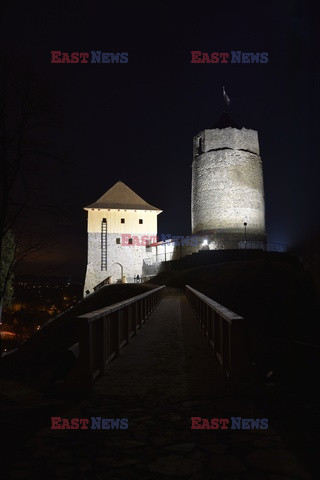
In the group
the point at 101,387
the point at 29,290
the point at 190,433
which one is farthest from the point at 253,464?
the point at 29,290

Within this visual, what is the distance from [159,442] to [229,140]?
3970cm

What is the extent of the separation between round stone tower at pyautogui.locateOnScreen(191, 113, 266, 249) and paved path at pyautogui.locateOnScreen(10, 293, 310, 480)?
33.3m

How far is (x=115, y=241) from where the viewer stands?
42969mm

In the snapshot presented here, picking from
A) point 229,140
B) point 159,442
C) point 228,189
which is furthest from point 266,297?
point 229,140

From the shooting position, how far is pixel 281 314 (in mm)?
20438

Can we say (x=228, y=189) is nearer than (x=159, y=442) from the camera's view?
No

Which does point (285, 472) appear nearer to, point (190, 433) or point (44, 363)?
point (190, 433)

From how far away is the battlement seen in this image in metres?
40.0

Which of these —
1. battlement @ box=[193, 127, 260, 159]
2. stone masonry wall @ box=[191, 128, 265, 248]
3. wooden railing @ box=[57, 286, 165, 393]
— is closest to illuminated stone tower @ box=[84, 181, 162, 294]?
stone masonry wall @ box=[191, 128, 265, 248]

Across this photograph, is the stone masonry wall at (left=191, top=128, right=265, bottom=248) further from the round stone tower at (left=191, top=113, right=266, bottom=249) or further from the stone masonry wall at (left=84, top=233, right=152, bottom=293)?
the stone masonry wall at (left=84, top=233, right=152, bottom=293)

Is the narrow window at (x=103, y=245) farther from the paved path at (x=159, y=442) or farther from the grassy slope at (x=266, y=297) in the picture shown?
the paved path at (x=159, y=442)

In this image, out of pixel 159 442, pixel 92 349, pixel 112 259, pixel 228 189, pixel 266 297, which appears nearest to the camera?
pixel 159 442

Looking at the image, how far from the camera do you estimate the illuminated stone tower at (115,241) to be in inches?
1681

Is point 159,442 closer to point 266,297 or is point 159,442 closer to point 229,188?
point 266,297
